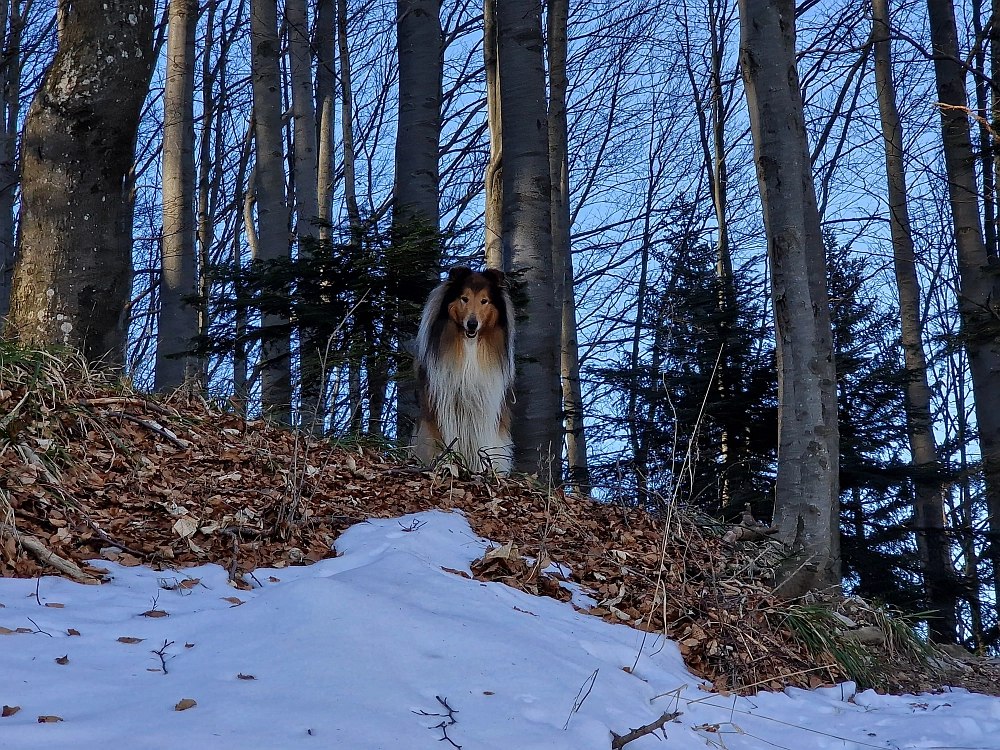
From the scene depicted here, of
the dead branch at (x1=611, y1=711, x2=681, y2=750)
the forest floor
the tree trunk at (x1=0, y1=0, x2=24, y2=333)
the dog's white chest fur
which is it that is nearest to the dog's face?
the dog's white chest fur

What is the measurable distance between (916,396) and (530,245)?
6638 millimetres

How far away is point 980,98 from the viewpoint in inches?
600

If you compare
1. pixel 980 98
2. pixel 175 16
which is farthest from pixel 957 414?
pixel 175 16

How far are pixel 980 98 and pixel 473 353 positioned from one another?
1295cm

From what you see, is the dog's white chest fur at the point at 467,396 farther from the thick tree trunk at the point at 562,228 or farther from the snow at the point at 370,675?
the thick tree trunk at the point at 562,228

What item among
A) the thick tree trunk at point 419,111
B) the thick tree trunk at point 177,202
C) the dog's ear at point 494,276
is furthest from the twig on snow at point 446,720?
the thick tree trunk at point 177,202

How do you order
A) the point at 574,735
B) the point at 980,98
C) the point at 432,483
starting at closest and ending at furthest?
the point at 574,735, the point at 432,483, the point at 980,98

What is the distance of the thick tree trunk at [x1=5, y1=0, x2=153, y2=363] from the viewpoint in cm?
592

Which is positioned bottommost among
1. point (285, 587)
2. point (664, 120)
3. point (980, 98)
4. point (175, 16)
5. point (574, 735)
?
point (574, 735)

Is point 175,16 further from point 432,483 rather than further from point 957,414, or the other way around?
point 957,414

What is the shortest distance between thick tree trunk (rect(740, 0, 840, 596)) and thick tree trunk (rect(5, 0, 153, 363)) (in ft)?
14.7

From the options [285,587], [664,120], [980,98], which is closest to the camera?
[285,587]

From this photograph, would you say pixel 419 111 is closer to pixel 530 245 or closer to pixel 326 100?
pixel 530 245

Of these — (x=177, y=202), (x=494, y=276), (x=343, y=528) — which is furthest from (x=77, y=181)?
(x=177, y=202)
